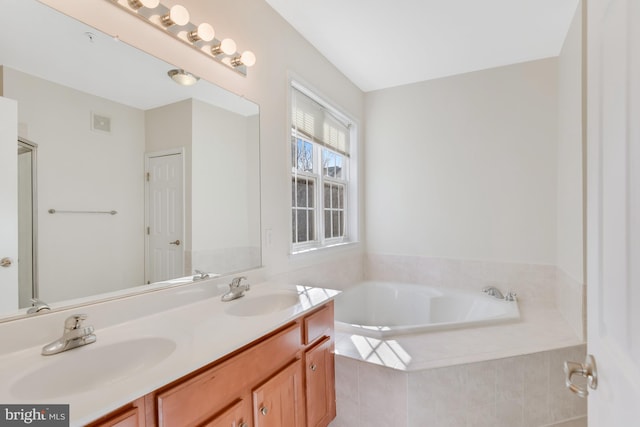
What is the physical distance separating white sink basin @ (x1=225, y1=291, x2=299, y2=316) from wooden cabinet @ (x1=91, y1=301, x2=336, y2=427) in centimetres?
19

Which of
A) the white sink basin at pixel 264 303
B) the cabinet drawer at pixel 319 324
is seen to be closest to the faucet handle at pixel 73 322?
the white sink basin at pixel 264 303

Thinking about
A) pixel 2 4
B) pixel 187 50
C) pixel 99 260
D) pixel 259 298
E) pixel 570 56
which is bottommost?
pixel 259 298

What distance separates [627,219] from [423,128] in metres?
2.78

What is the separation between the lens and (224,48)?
158cm

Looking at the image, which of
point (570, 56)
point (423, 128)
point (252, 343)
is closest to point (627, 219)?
point (252, 343)

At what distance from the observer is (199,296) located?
1464mm

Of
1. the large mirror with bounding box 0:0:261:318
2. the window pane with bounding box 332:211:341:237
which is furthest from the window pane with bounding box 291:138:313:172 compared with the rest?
the large mirror with bounding box 0:0:261:318

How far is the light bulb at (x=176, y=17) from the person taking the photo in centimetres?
131

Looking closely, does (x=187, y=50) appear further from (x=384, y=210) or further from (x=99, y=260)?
(x=384, y=210)

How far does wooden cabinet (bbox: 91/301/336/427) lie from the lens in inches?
30.4

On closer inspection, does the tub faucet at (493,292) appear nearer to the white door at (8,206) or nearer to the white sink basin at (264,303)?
the white sink basin at (264,303)

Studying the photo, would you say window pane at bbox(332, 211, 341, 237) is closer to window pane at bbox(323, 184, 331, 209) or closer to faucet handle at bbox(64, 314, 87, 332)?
window pane at bbox(323, 184, 331, 209)

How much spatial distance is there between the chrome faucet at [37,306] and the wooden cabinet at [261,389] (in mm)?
523

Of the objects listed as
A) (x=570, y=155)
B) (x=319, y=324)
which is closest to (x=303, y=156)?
(x=319, y=324)
